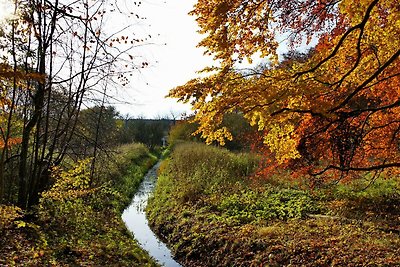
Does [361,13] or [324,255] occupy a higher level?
[361,13]

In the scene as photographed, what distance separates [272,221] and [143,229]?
4.92 metres

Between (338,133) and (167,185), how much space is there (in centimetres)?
1074

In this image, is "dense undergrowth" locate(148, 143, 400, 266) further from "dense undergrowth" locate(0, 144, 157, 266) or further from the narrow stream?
"dense undergrowth" locate(0, 144, 157, 266)

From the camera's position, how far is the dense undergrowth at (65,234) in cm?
687

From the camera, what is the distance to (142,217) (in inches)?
586

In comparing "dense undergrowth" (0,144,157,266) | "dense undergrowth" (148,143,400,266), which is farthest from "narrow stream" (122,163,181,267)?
"dense undergrowth" (0,144,157,266)

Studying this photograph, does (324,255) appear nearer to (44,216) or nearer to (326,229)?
(326,229)

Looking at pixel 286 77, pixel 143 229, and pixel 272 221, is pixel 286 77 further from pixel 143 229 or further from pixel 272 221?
pixel 143 229

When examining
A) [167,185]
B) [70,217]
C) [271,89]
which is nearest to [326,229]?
[271,89]

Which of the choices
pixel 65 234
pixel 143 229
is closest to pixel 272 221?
pixel 143 229

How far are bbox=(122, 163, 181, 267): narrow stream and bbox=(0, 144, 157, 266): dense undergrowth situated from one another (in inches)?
31.3

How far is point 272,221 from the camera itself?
10719 millimetres

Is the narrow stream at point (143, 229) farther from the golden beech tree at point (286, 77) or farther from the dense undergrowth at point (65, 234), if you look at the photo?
the golden beech tree at point (286, 77)

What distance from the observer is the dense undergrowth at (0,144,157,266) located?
22.5 ft
